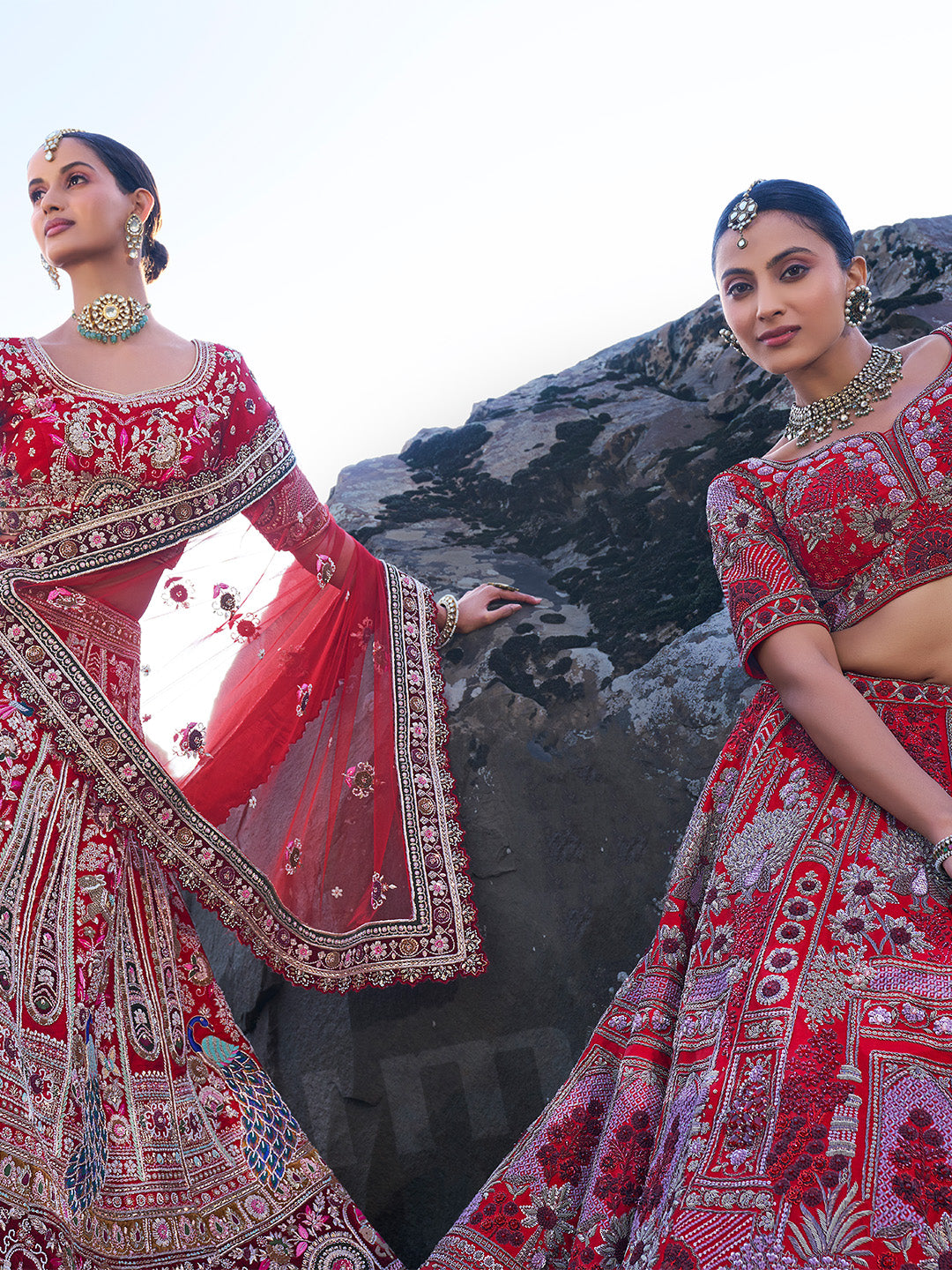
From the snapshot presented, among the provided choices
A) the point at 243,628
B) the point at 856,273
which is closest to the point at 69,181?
the point at 243,628

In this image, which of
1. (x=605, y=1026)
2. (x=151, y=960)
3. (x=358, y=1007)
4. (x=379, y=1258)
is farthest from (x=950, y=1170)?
(x=151, y=960)

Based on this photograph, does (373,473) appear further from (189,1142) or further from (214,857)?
(189,1142)

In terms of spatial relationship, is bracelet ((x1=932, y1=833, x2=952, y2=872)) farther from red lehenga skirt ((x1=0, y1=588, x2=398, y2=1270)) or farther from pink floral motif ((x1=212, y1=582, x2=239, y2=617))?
pink floral motif ((x1=212, y1=582, x2=239, y2=617))

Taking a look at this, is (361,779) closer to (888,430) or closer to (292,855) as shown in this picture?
(292,855)

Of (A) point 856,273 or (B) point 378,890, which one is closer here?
(A) point 856,273

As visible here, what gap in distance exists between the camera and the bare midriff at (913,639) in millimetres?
2152

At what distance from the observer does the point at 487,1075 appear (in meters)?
2.72

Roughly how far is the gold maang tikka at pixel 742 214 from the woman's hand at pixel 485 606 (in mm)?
1339

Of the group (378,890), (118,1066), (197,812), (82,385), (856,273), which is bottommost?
(118,1066)

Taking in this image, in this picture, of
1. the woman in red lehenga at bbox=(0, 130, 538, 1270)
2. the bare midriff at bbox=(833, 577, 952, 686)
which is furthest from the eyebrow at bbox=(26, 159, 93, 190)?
the bare midriff at bbox=(833, 577, 952, 686)

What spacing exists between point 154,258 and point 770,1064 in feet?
8.77

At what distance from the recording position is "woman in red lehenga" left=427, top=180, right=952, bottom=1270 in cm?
167

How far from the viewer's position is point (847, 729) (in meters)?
2.02

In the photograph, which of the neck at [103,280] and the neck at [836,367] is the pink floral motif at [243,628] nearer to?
the neck at [103,280]
